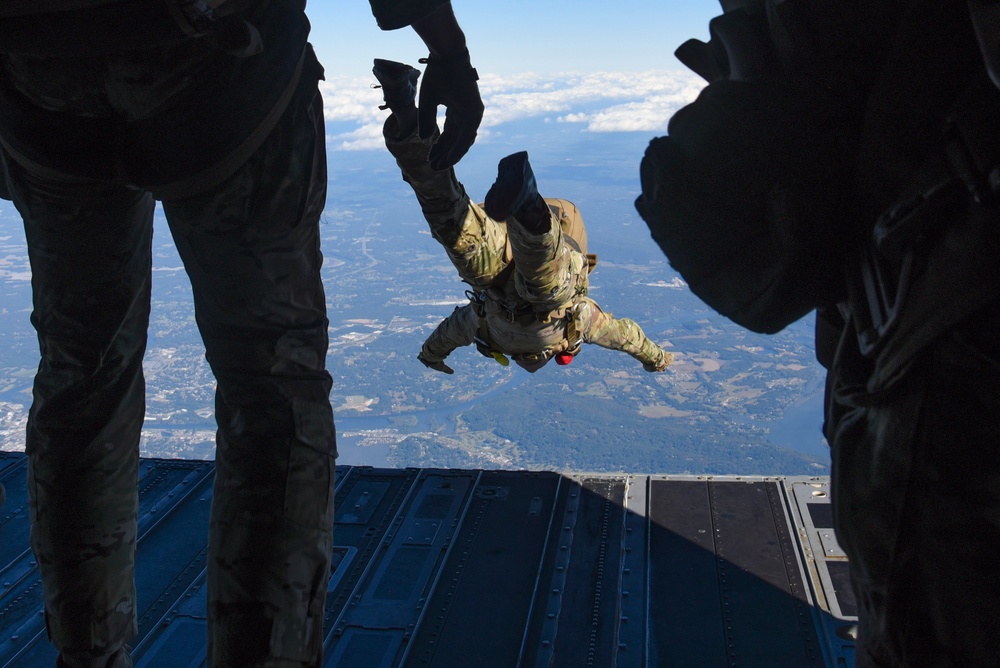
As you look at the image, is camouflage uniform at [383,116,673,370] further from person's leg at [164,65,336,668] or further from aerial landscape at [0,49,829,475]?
aerial landscape at [0,49,829,475]

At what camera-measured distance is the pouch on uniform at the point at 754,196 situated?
1544mm

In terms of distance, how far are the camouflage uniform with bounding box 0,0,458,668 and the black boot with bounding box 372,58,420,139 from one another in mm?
2100

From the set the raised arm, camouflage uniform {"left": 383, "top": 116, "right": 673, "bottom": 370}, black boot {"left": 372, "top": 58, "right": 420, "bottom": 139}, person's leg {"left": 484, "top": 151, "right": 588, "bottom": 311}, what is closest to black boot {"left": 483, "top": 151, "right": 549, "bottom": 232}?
person's leg {"left": 484, "top": 151, "right": 588, "bottom": 311}

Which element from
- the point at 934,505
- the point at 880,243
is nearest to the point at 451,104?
the point at 880,243

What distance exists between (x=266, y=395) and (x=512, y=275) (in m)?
6.04

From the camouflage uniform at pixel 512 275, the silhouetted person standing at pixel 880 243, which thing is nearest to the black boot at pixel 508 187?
the camouflage uniform at pixel 512 275

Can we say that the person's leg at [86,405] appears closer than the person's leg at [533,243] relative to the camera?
Yes

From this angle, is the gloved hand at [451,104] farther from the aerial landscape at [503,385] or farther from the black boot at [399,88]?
the aerial landscape at [503,385]

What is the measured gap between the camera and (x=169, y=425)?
252ft

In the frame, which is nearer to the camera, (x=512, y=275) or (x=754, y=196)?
(x=754, y=196)

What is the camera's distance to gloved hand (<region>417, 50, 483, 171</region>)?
2.28 m

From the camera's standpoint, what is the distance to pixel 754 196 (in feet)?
5.38

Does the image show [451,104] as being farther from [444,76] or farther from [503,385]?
[503,385]

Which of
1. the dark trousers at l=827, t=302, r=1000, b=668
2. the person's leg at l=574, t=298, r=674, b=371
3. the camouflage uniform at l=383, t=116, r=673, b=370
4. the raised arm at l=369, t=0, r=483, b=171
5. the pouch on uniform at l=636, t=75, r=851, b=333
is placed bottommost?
the person's leg at l=574, t=298, r=674, b=371
